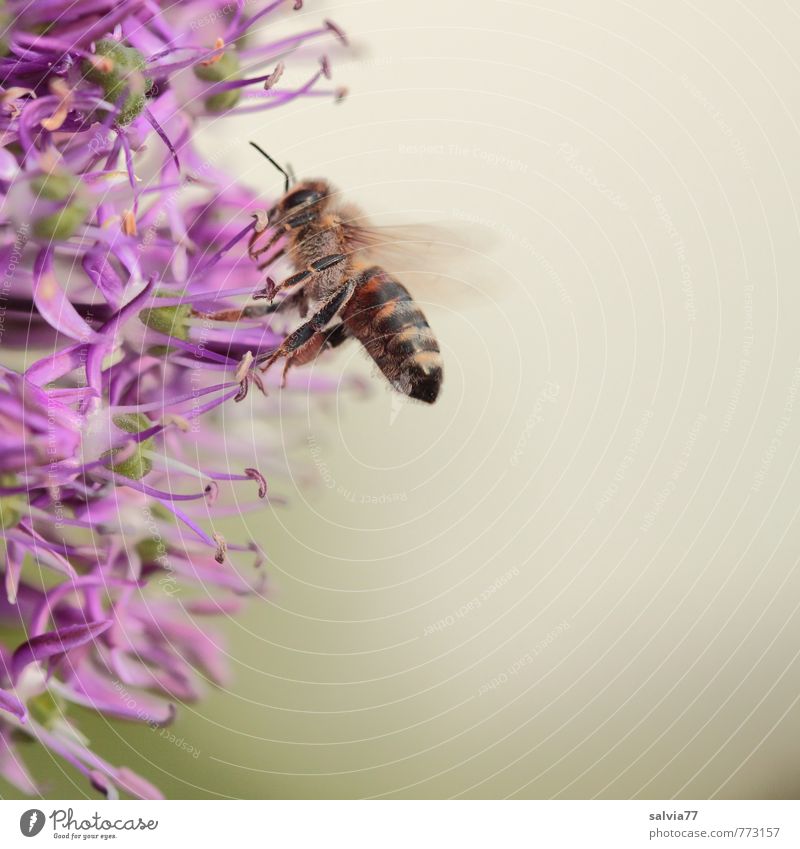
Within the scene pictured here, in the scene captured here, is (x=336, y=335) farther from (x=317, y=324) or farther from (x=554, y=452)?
(x=554, y=452)

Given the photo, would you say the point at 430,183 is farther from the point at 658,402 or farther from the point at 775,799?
the point at 775,799

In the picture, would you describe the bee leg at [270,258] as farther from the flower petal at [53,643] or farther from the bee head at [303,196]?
the flower petal at [53,643]

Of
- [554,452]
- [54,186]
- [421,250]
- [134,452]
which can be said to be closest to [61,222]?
[54,186]

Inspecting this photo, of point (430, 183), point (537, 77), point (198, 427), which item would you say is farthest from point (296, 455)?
point (537, 77)

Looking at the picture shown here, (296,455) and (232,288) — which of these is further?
(296,455)

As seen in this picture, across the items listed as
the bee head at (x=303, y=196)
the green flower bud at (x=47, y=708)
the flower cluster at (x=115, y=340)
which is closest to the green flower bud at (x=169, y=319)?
the flower cluster at (x=115, y=340)

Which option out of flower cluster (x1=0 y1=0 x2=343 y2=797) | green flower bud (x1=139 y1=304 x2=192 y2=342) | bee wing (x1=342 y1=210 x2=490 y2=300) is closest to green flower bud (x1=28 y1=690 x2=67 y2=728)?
flower cluster (x1=0 y1=0 x2=343 y2=797)
